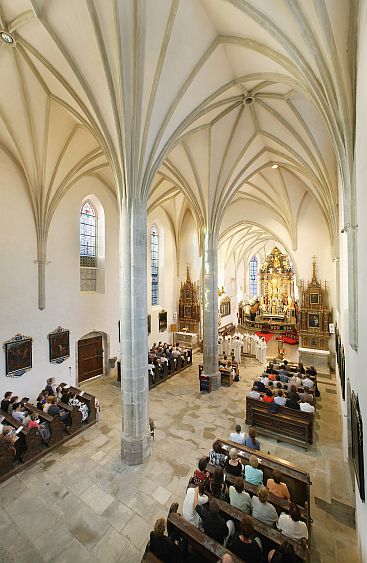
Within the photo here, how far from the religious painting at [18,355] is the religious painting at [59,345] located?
0.88 meters

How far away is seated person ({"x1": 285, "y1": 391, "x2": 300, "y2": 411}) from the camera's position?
7.96 meters

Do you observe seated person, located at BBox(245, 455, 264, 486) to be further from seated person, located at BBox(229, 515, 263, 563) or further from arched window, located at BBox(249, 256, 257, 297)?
arched window, located at BBox(249, 256, 257, 297)

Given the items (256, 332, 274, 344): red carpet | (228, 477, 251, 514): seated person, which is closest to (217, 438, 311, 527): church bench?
(228, 477, 251, 514): seated person

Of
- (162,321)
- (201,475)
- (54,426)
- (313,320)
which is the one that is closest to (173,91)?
(201,475)

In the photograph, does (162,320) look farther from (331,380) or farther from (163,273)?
(331,380)

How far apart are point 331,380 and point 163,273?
11.5m

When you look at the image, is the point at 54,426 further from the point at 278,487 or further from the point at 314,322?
the point at 314,322

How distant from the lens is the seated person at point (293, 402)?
7.96 metres

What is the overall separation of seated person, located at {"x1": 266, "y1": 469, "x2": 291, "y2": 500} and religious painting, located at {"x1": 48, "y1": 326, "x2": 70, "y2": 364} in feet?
31.0

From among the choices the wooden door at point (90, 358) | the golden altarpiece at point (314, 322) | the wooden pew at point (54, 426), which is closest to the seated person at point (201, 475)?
the wooden pew at point (54, 426)

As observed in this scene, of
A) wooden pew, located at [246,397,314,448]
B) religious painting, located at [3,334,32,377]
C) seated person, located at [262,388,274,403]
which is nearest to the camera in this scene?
wooden pew, located at [246,397,314,448]

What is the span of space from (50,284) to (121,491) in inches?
320

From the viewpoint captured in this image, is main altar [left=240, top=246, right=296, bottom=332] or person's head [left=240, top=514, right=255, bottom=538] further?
main altar [left=240, top=246, right=296, bottom=332]

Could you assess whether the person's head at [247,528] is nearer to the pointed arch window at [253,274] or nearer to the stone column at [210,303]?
the stone column at [210,303]
